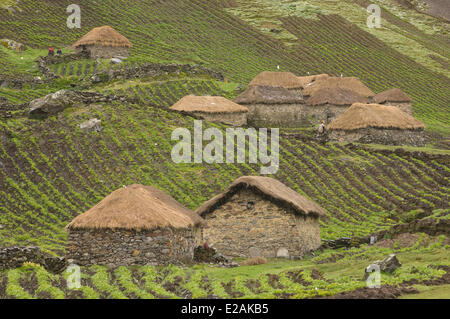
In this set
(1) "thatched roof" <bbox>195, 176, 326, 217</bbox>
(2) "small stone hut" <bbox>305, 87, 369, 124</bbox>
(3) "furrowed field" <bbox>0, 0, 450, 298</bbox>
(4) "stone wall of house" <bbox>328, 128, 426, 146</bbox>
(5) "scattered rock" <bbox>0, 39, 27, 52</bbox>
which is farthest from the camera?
(5) "scattered rock" <bbox>0, 39, 27, 52</bbox>

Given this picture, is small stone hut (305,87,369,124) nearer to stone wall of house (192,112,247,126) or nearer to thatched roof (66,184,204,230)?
stone wall of house (192,112,247,126)

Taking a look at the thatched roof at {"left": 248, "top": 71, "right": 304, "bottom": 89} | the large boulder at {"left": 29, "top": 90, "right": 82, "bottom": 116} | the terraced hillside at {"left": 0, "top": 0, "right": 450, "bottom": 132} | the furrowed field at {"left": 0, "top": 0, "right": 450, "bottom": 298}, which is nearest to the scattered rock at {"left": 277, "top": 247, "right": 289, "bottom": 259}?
the furrowed field at {"left": 0, "top": 0, "right": 450, "bottom": 298}

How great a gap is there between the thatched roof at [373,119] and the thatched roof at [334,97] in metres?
8.89

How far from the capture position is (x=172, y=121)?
4831 cm

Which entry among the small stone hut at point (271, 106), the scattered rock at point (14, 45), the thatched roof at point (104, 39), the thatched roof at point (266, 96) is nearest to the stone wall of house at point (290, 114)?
the small stone hut at point (271, 106)

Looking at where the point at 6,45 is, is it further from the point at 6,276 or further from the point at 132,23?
the point at 6,276

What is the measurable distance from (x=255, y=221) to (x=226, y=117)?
24.4 m

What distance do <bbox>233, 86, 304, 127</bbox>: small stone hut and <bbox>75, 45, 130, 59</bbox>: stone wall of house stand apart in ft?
39.4

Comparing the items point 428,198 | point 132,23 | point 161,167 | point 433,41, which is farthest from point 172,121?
point 433,41

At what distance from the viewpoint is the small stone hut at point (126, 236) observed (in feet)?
82.2

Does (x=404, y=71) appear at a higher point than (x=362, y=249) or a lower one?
lower

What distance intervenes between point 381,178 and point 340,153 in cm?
433

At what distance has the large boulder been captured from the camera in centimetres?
4622
